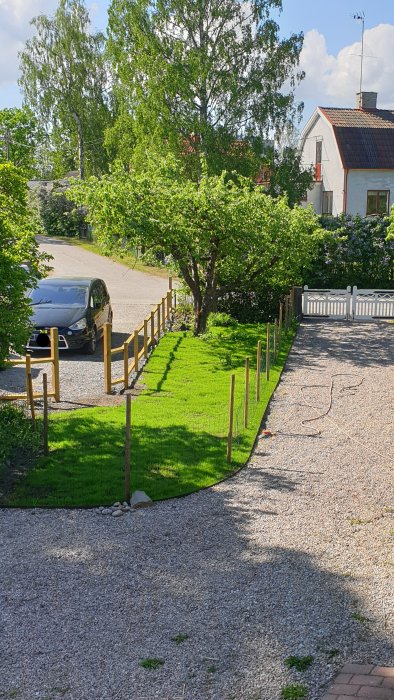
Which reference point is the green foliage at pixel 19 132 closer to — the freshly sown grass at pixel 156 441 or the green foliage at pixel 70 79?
the green foliage at pixel 70 79

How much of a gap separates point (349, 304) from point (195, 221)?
732 cm

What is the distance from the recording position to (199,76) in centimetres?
2814

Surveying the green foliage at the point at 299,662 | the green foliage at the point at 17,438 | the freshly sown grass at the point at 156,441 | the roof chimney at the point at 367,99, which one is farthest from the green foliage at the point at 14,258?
the roof chimney at the point at 367,99

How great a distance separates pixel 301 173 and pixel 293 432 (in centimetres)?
2190

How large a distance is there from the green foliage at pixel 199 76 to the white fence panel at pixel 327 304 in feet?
24.5

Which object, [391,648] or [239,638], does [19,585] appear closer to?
[239,638]

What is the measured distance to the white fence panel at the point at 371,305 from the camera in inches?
920

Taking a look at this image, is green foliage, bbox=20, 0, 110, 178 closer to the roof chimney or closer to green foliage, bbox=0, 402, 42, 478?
the roof chimney

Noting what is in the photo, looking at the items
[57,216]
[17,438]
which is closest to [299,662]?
[17,438]

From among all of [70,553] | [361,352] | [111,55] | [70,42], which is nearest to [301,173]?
[111,55]

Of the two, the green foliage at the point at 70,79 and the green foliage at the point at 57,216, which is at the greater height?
the green foliage at the point at 70,79

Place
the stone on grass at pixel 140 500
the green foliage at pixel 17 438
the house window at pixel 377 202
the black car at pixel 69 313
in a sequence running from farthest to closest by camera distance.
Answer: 1. the house window at pixel 377 202
2. the black car at pixel 69 313
3. the green foliage at pixel 17 438
4. the stone on grass at pixel 140 500

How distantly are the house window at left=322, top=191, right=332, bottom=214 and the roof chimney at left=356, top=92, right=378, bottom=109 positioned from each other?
5248mm

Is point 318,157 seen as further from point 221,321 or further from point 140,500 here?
point 140,500
